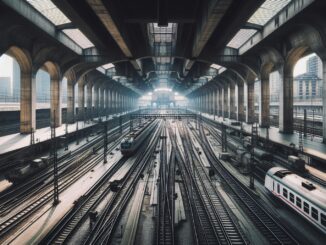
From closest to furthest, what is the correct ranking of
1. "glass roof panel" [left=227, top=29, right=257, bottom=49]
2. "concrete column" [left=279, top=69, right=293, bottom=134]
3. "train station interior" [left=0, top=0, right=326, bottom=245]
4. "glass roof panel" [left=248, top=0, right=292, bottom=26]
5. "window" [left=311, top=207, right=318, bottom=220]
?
1. "window" [left=311, top=207, right=318, bottom=220]
2. "train station interior" [left=0, top=0, right=326, bottom=245]
3. "glass roof panel" [left=248, top=0, right=292, bottom=26]
4. "glass roof panel" [left=227, top=29, right=257, bottom=49]
5. "concrete column" [left=279, top=69, right=293, bottom=134]

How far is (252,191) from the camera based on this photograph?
18.3 meters

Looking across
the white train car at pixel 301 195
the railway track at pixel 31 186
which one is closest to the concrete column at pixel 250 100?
the white train car at pixel 301 195

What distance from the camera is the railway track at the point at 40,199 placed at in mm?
12953

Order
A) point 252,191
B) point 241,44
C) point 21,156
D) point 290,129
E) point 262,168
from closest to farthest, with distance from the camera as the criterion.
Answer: point 252,191, point 262,168, point 21,156, point 290,129, point 241,44

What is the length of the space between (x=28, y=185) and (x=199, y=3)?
2123cm

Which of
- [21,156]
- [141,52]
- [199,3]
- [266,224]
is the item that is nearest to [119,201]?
[266,224]

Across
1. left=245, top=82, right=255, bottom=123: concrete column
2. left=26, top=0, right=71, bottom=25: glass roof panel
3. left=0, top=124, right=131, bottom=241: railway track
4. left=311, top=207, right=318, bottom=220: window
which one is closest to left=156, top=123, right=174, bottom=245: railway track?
left=311, top=207, right=318, bottom=220: window

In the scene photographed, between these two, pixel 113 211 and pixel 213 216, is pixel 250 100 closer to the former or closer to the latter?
pixel 213 216

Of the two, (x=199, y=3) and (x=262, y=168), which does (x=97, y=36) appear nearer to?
(x=199, y=3)

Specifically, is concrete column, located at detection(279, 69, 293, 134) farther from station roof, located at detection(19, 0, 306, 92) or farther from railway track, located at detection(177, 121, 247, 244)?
railway track, located at detection(177, 121, 247, 244)

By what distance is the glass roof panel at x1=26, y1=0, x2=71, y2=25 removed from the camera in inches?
778

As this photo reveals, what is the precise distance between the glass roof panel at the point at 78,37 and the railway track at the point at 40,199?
54.2 ft

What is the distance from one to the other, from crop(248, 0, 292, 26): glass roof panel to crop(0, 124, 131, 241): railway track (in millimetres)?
24405

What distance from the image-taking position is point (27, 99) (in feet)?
96.8
